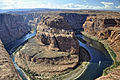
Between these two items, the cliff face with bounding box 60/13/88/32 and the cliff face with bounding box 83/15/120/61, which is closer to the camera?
the cliff face with bounding box 83/15/120/61

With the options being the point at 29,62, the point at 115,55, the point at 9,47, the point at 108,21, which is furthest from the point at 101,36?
the point at 9,47

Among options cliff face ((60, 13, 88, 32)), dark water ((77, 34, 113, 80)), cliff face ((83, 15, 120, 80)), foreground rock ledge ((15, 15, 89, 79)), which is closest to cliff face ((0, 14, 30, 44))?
foreground rock ledge ((15, 15, 89, 79))

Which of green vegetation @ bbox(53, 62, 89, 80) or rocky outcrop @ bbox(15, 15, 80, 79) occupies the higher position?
rocky outcrop @ bbox(15, 15, 80, 79)

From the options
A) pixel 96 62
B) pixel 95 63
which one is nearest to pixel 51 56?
pixel 95 63

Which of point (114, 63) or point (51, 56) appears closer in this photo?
point (51, 56)

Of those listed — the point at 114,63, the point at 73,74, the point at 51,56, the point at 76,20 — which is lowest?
the point at 73,74

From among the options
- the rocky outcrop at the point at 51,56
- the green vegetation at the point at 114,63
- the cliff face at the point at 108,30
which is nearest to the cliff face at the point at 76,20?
the cliff face at the point at 108,30

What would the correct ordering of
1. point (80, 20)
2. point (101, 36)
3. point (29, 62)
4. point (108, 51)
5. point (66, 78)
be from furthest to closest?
point (80, 20), point (101, 36), point (108, 51), point (29, 62), point (66, 78)

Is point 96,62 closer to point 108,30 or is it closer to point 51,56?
point 51,56

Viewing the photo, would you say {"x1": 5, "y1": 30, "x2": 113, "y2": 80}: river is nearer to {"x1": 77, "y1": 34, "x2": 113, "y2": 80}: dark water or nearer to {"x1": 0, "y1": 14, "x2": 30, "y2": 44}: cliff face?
{"x1": 77, "y1": 34, "x2": 113, "y2": 80}: dark water

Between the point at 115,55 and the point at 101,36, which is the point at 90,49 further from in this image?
the point at 101,36

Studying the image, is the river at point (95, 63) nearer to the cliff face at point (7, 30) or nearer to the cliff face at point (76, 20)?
the cliff face at point (7, 30)
